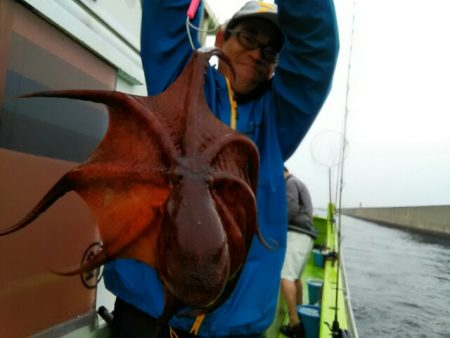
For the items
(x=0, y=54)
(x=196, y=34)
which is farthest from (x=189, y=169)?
(x=0, y=54)

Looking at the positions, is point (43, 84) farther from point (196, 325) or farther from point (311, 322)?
point (311, 322)

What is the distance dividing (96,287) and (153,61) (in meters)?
1.73

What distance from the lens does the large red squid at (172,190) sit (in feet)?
2.75

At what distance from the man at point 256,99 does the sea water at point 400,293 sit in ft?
37.5

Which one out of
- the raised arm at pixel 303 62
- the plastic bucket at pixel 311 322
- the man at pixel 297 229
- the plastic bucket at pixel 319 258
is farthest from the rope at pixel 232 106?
the plastic bucket at pixel 319 258

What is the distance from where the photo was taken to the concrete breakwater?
47000 mm

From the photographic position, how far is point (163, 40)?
64.6 inches

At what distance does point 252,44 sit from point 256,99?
282 mm

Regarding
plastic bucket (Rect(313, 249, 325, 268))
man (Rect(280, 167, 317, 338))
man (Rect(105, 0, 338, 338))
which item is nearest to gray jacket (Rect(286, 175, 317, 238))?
man (Rect(280, 167, 317, 338))

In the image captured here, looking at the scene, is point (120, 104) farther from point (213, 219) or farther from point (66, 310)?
point (66, 310)

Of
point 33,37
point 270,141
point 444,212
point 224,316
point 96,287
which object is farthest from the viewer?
point 444,212

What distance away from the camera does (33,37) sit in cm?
191

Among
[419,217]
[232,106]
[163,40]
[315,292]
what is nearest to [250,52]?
[232,106]

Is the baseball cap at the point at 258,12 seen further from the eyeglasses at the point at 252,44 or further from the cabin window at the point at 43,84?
the cabin window at the point at 43,84
